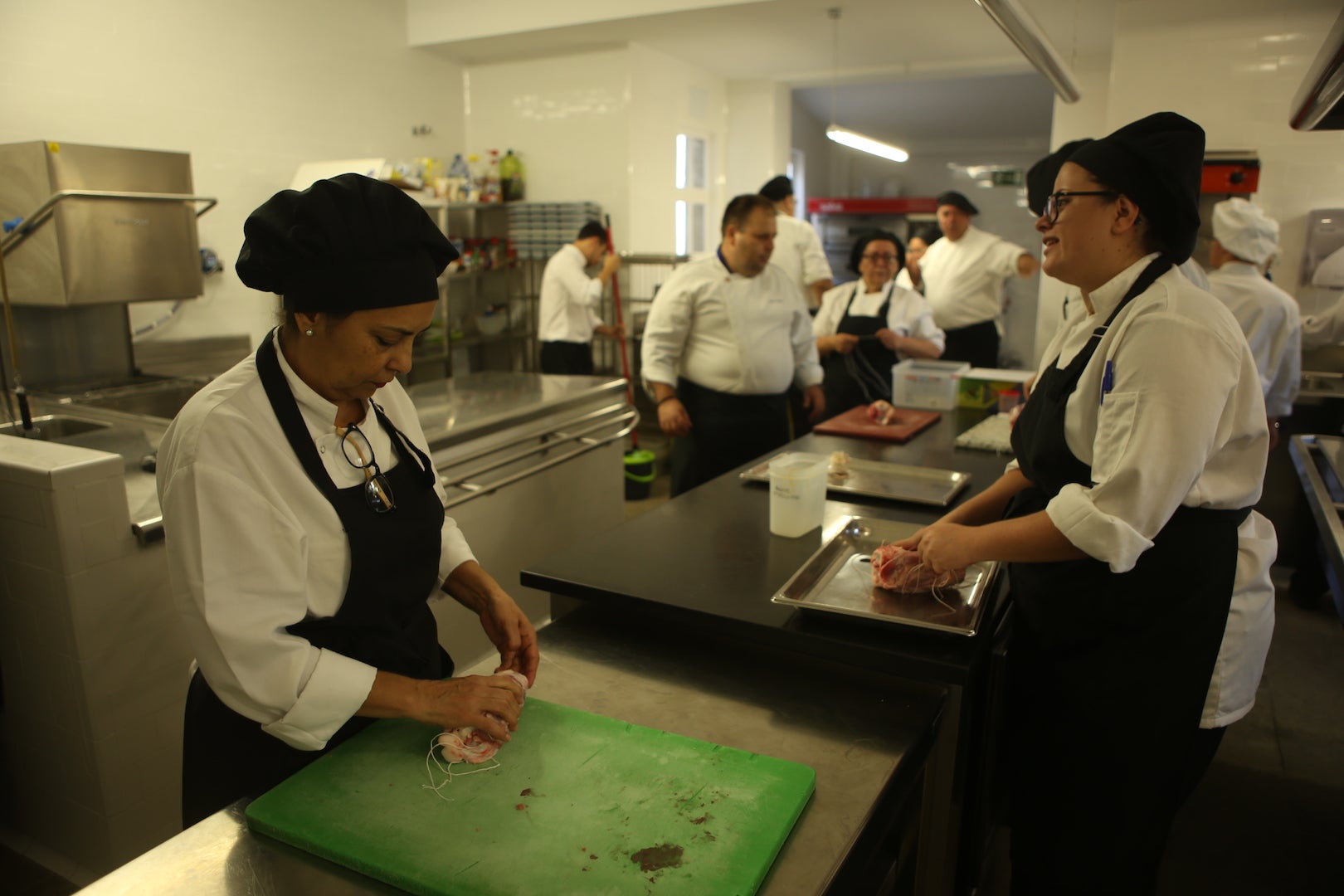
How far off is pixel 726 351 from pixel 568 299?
2.64 meters

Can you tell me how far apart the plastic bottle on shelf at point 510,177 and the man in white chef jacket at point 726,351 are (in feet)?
11.8

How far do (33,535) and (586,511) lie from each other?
1.98 m

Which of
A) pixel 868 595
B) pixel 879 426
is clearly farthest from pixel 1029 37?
pixel 868 595

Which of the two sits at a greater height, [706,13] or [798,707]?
[706,13]

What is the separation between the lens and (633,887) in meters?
0.95

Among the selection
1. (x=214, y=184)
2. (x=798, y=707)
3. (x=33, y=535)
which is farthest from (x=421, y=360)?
(x=798, y=707)

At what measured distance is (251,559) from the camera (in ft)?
3.58

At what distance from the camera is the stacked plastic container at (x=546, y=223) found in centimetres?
635

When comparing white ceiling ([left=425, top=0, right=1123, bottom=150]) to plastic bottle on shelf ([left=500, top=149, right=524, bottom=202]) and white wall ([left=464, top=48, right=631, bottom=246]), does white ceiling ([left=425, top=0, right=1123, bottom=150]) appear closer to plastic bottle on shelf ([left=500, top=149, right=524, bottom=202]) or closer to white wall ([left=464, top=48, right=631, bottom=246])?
white wall ([left=464, top=48, right=631, bottom=246])

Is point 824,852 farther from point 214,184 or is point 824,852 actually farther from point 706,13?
point 706,13

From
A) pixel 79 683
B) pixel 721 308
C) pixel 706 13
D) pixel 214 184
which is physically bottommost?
pixel 79 683

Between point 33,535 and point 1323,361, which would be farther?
point 1323,361

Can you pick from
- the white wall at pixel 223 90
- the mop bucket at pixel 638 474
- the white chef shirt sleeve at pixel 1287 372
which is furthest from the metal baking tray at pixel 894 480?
the white wall at pixel 223 90

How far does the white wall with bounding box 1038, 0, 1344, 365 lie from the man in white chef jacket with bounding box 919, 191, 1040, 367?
1.00m
